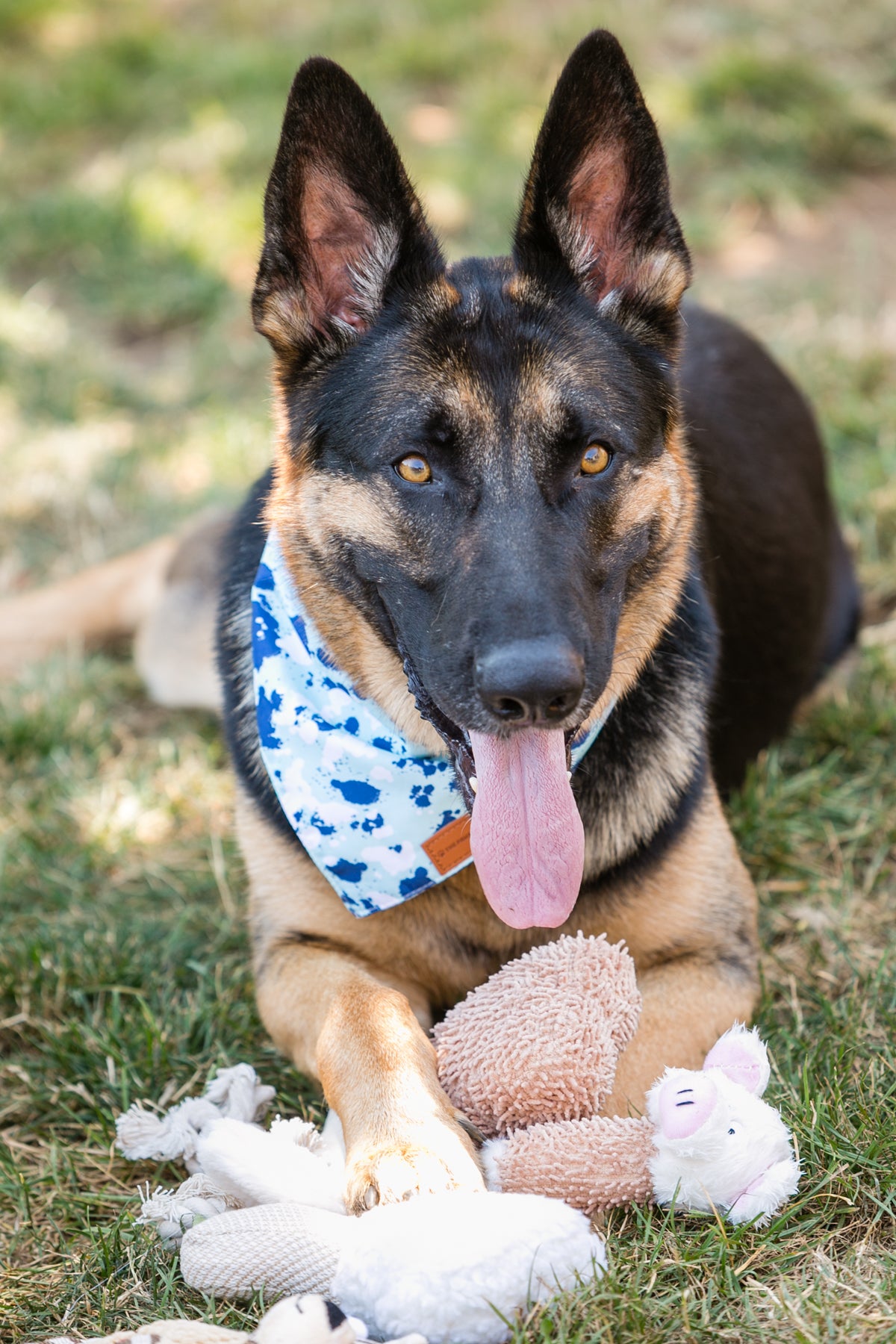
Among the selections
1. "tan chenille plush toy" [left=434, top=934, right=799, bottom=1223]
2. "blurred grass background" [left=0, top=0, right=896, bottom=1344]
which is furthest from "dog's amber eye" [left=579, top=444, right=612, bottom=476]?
"blurred grass background" [left=0, top=0, right=896, bottom=1344]

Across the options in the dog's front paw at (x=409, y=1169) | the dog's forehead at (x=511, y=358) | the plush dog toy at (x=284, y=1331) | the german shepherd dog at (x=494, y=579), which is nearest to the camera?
the plush dog toy at (x=284, y=1331)

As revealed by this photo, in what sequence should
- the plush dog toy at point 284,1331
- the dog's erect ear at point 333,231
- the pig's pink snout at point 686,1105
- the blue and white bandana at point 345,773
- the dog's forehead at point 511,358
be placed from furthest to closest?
the blue and white bandana at point 345,773 < the dog's erect ear at point 333,231 < the dog's forehead at point 511,358 < the pig's pink snout at point 686,1105 < the plush dog toy at point 284,1331

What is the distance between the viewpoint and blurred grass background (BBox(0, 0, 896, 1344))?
2730 mm

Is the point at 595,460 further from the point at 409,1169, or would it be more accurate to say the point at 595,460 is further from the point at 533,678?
the point at 409,1169

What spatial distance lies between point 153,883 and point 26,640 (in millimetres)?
1705

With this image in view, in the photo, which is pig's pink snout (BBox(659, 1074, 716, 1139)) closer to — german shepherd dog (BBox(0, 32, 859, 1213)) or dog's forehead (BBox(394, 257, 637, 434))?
german shepherd dog (BBox(0, 32, 859, 1213))

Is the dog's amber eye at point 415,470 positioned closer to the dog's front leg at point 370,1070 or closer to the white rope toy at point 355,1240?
the dog's front leg at point 370,1070

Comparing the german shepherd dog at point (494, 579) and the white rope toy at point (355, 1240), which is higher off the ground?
the german shepherd dog at point (494, 579)

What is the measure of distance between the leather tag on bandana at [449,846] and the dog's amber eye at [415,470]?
2.78ft

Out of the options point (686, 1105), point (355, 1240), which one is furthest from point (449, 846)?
point (355, 1240)

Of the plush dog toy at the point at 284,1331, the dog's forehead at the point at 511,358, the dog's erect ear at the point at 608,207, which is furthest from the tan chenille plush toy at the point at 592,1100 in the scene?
the dog's erect ear at the point at 608,207

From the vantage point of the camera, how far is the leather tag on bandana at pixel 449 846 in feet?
10.8

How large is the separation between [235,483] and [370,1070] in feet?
14.0

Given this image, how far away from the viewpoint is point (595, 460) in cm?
309
